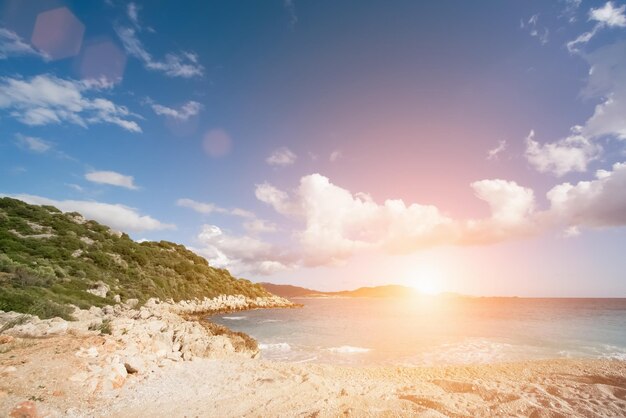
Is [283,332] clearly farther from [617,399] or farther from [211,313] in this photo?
[617,399]

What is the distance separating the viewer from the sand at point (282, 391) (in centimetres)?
830

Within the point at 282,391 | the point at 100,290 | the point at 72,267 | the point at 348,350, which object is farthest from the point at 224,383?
the point at 72,267

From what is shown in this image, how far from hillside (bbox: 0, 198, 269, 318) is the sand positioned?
9.34m

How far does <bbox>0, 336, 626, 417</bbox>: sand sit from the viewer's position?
830cm

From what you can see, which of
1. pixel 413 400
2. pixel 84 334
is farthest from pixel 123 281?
pixel 413 400

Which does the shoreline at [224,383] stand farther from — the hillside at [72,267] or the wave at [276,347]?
the hillside at [72,267]

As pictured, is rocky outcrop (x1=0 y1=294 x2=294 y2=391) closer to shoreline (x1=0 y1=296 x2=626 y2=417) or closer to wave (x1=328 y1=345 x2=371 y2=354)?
shoreline (x1=0 y1=296 x2=626 y2=417)

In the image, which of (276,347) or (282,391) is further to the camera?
(276,347)

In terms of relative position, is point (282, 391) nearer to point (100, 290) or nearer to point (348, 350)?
point (348, 350)

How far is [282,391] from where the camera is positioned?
10359 mm

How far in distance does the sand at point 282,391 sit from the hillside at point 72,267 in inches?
368

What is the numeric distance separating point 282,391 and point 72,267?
31018 millimetres

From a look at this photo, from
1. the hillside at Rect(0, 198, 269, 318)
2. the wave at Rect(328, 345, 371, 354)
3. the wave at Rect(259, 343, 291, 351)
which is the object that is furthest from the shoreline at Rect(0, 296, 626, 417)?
the hillside at Rect(0, 198, 269, 318)

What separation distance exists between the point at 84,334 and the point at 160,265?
41.0 meters
